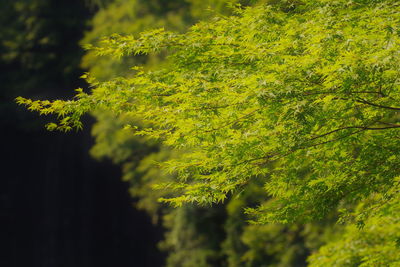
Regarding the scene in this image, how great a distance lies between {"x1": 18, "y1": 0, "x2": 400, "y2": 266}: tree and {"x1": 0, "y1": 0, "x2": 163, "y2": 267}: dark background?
2753 cm

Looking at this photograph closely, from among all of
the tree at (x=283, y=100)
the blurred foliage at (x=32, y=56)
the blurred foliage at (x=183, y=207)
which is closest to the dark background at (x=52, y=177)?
the blurred foliage at (x=32, y=56)

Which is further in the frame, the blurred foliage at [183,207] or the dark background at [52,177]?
the dark background at [52,177]

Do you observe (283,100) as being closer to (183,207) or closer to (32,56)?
(183,207)

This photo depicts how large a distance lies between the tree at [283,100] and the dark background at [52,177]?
2753cm

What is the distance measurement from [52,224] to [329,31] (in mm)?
31539

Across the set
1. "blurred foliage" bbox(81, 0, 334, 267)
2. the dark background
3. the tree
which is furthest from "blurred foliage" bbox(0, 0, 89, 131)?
the tree

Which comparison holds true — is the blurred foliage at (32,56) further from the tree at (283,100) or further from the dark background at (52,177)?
the tree at (283,100)

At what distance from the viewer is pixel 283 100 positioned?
5555 mm

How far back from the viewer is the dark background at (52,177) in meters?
34.2

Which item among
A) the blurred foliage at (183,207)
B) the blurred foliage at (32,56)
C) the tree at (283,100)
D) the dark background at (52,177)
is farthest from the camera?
the blurred foliage at (32,56)

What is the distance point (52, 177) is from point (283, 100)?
32453 millimetres

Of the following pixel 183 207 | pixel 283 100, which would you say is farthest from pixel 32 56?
pixel 283 100

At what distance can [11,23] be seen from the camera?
36406 millimetres

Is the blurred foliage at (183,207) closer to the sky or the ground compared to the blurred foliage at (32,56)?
closer to the ground
